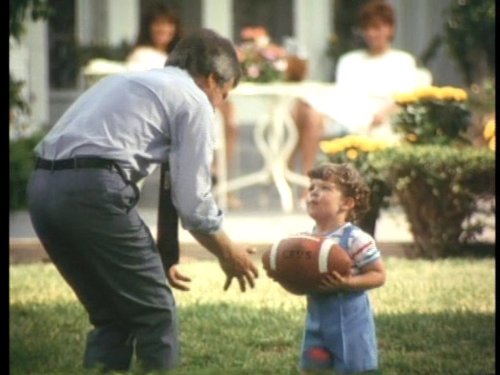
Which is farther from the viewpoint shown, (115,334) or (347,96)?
(347,96)

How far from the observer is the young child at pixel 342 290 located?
4703 millimetres

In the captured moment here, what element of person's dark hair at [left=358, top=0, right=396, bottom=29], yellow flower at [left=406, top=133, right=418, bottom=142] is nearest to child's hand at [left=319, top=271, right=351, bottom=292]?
yellow flower at [left=406, top=133, right=418, bottom=142]

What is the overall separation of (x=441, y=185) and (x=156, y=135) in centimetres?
287

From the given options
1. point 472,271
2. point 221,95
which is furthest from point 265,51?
point 221,95

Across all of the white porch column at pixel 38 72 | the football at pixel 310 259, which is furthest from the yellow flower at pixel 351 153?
the white porch column at pixel 38 72

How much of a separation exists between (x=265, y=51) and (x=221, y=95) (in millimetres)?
4593

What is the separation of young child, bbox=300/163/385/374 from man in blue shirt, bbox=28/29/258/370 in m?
0.23

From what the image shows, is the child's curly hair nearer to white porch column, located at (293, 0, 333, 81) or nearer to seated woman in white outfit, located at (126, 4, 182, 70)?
seated woman in white outfit, located at (126, 4, 182, 70)

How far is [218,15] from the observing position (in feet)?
48.8

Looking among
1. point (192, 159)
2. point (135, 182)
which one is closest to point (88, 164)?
point (135, 182)

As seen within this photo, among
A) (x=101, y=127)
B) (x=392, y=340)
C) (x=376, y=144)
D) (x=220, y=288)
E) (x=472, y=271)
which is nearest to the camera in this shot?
(x=101, y=127)

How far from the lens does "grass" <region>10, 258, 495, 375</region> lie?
533 centimetres

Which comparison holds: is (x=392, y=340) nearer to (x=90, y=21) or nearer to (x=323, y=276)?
(x=323, y=276)

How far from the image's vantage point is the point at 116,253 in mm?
4691
